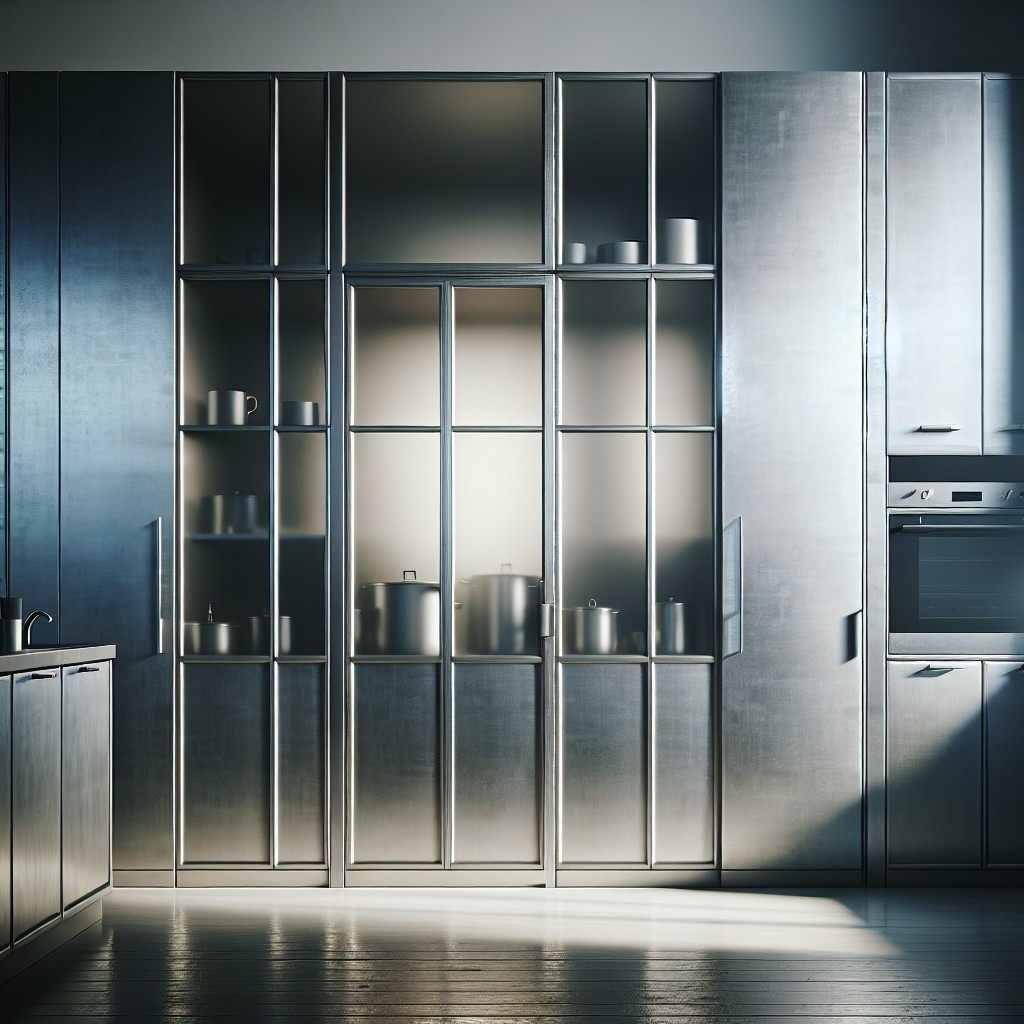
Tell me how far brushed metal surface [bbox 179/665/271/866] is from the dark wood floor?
6.4 inches

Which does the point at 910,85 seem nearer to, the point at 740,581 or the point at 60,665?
the point at 740,581

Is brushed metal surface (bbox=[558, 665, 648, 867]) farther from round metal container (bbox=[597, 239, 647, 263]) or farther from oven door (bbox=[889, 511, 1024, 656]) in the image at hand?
round metal container (bbox=[597, 239, 647, 263])

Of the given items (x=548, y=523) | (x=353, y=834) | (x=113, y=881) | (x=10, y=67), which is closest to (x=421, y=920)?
(x=353, y=834)

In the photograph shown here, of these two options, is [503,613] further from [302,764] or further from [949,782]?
[949,782]

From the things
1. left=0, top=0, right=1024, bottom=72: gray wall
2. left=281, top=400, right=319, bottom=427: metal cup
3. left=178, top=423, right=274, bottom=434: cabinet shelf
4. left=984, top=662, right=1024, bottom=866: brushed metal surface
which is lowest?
left=984, top=662, right=1024, bottom=866: brushed metal surface

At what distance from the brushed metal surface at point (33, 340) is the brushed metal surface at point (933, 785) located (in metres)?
2.90

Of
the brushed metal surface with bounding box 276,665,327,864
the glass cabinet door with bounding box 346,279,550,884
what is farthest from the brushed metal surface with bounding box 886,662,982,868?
the brushed metal surface with bounding box 276,665,327,864

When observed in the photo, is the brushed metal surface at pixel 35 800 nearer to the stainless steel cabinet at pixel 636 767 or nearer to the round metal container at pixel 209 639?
the round metal container at pixel 209 639

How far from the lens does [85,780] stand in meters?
2.99

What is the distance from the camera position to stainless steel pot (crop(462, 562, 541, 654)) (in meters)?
3.53

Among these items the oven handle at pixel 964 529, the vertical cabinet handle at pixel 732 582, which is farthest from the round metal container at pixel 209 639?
the oven handle at pixel 964 529

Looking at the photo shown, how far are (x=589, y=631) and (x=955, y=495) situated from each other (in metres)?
1.34

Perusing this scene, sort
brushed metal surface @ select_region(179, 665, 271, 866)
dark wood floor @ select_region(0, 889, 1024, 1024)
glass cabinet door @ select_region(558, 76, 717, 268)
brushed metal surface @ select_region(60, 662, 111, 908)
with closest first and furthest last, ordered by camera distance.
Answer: dark wood floor @ select_region(0, 889, 1024, 1024)
brushed metal surface @ select_region(60, 662, 111, 908)
brushed metal surface @ select_region(179, 665, 271, 866)
glass cabinet door @ select_region(558, 76, 717, 268)

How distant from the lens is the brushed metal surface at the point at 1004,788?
3.47 metres
